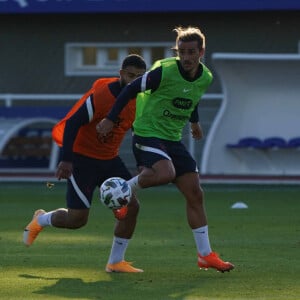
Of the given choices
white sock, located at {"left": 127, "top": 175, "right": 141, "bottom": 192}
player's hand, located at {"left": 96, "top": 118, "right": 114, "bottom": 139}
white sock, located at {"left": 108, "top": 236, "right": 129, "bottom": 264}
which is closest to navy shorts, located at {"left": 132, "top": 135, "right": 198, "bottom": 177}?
white sock, located at {"left": 127, "top": 175, "right": 141, "bottom": 192}

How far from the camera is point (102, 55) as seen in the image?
1200 inches

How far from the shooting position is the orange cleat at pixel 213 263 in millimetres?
9727

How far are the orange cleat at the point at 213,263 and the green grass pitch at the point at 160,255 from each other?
9 centimetres

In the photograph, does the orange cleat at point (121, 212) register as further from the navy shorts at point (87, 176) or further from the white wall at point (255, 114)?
the white wall at point (255, 114)

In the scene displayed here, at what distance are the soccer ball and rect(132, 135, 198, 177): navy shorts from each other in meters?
0.32

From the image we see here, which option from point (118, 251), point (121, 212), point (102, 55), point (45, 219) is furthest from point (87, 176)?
point (102, 55)

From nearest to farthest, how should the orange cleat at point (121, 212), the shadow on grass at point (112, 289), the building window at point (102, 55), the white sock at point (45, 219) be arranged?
the shadow on grass at point (112, 289) < the orange cleat at point (121, 212) < the white sock at point (45, 219) < the building window at point (102, 55)

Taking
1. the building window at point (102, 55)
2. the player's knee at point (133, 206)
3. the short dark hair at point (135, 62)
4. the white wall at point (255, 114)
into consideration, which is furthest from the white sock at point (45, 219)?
the building window at point (102, 55)

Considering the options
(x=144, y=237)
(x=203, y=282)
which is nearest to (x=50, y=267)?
(x=203, y=282)

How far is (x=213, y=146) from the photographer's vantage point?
76.5 feet

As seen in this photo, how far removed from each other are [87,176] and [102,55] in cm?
2026

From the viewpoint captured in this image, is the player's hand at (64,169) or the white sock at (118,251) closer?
the player's hand at (64,169)

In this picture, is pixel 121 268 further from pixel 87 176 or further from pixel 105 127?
pixel 105 127

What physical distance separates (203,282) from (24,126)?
49.4 ft
